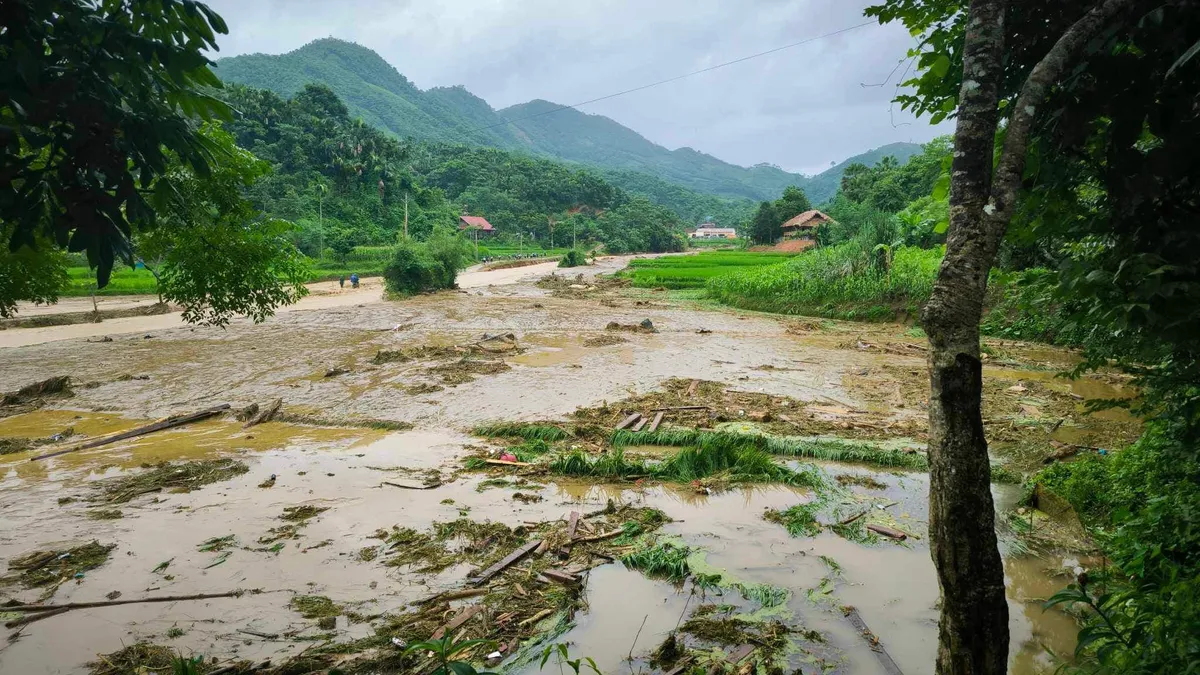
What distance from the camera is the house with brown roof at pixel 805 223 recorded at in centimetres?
5368

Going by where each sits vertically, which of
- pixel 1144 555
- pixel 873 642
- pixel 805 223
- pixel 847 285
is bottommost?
pixel 873 642

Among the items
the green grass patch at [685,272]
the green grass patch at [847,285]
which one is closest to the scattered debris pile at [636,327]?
the green grass patch at [847,285]

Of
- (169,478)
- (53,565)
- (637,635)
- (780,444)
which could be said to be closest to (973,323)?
(637,635)

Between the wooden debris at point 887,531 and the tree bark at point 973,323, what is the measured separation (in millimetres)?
3077

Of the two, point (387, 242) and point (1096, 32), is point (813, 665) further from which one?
point (387, 242)

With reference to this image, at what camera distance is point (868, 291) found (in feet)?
68.6

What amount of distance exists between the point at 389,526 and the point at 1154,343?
581cm

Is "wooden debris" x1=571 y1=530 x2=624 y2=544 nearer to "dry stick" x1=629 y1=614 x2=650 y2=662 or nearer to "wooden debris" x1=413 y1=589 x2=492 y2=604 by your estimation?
"wooden debris" x1=413 y1=589 x2=492 y2=604

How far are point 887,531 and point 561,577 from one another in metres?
3.09

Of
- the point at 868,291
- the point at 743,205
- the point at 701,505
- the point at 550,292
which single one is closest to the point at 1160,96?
the point at 701,505

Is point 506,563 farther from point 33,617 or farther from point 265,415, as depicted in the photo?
point 265,415

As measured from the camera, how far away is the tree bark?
259 centimetres

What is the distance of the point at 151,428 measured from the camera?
9508 mm

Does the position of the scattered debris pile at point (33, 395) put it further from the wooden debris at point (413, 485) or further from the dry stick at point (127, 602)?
the dry stick at point (127, 602)
